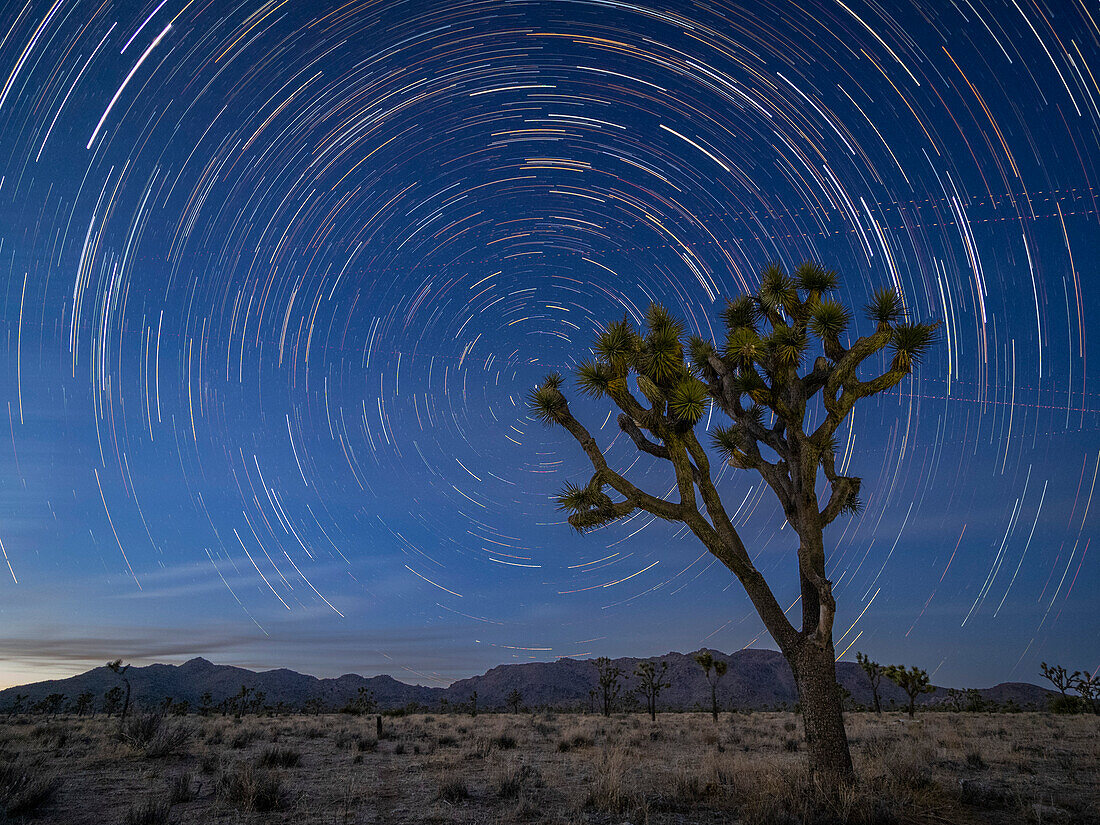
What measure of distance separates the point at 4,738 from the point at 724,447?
75.8 ft

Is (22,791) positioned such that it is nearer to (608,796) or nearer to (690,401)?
(608,796)

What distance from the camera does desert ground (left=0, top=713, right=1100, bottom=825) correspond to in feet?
28.2

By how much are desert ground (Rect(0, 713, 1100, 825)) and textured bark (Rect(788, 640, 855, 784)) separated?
38 centimetres

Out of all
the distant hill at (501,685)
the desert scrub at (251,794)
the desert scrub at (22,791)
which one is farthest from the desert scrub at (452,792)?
the distant hill at (501,685)

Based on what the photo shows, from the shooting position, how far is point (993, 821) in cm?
859

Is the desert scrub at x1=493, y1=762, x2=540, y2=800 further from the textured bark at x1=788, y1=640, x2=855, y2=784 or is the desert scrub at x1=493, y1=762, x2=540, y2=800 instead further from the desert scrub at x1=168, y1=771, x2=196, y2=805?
the desert scrub at x1=168, y1=771, x2=196, y2=805

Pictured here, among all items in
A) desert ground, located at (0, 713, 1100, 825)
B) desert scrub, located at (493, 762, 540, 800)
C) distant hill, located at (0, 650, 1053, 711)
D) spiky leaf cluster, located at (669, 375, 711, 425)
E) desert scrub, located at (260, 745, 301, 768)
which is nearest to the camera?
desert ground, located at (0, 713, 1100, 825)

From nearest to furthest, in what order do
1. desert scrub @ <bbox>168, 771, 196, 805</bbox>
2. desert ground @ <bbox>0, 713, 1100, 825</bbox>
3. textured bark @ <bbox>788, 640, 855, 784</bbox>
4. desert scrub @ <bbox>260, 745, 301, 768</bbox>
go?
desert ground @ <bbox>0, 713, 1100, 825</bbox>
textured bark @ <bbox>788, 640, 855, 784</bbox>
desert scrub @ <bbox>168, 771, 196, 805</bbox>
desert scrub @ <bbox>260, 745, 301, 768</bbox>

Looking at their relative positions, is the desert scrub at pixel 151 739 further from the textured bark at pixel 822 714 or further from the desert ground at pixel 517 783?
the textured bark at pixel 822 714

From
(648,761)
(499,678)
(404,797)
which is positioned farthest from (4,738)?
(499,678)

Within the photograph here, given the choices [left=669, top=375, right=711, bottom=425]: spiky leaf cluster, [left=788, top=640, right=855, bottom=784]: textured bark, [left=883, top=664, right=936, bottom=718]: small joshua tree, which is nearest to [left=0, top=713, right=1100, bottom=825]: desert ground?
[left=788, top=640, right=855, bottom=784]: textured bark

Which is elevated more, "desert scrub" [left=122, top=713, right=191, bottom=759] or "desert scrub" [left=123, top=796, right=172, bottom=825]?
"desert scrub" [left=123, top=796, right=172, bottom=825]

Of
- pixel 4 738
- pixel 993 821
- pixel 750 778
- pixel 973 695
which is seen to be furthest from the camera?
pixel 973 695

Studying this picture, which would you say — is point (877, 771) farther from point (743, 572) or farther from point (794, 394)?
point (794, 394)
